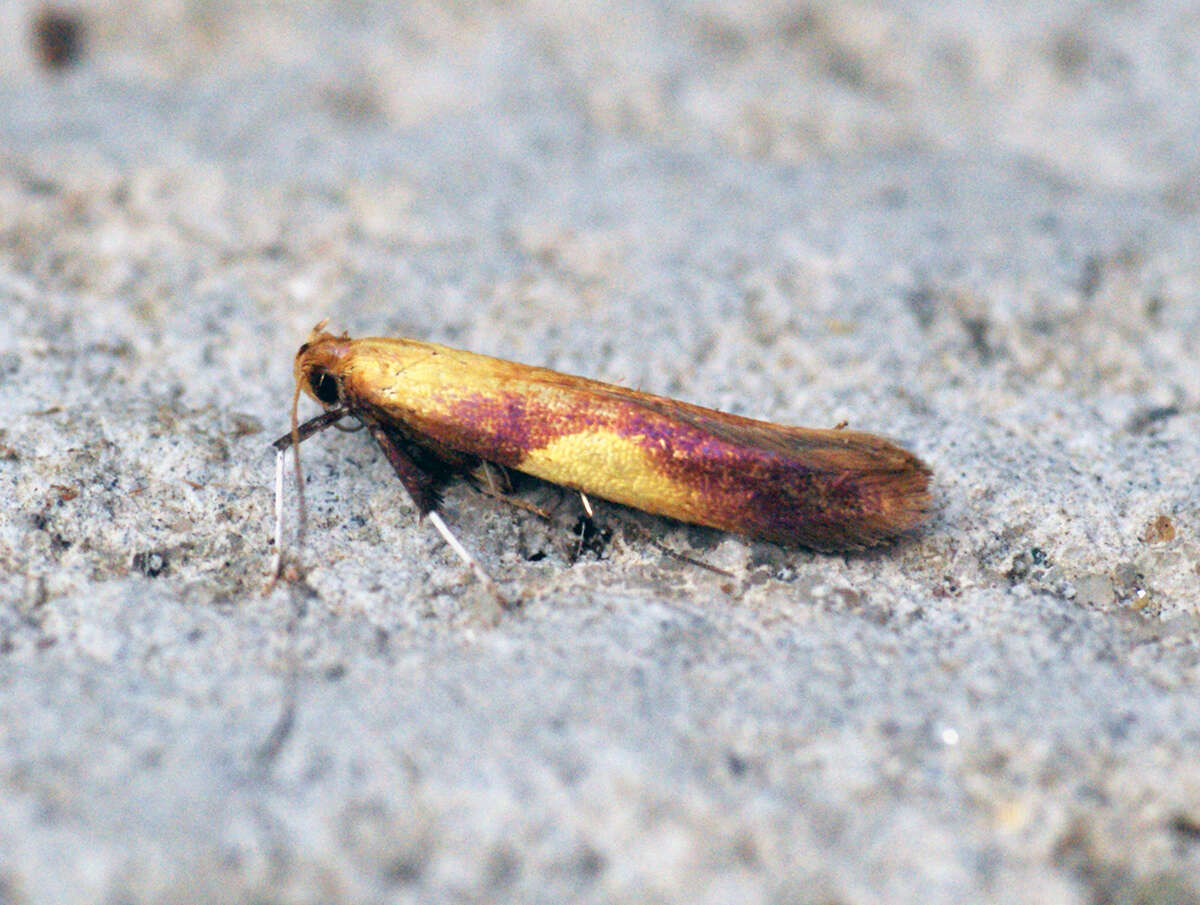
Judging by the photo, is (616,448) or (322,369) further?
(322,369)

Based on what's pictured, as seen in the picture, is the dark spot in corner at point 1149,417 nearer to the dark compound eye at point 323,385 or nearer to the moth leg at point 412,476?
the moth leg at point 412,476

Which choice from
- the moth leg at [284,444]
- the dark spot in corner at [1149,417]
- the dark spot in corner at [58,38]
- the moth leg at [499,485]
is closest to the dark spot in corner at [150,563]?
the moth leg at [284,444]

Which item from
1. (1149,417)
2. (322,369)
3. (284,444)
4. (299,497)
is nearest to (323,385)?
(322,369)

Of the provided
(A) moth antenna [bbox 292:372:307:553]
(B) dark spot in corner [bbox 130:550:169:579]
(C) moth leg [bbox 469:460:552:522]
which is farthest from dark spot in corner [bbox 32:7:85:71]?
(C) moth leg [bbox 469:460:552:522]

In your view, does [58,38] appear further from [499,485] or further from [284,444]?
[499,485]

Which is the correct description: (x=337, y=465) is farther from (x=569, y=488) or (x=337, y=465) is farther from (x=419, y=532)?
(x=569, y=488)

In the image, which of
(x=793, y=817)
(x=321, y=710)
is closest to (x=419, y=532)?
(x=321, y=710)
